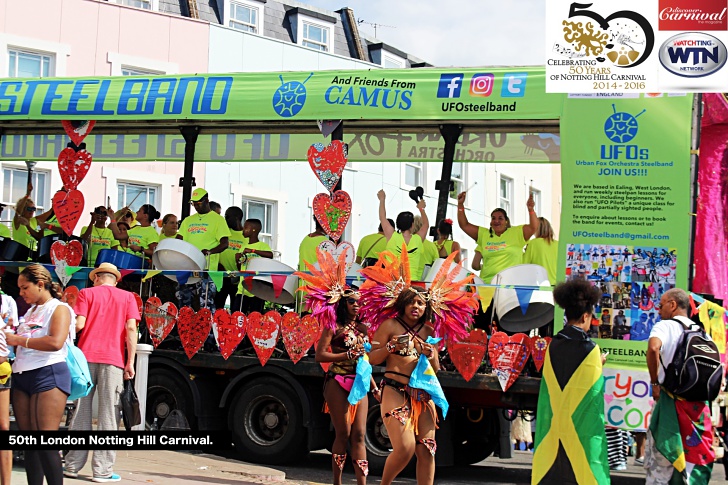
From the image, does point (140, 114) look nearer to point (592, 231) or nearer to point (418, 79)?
point (418, 79)

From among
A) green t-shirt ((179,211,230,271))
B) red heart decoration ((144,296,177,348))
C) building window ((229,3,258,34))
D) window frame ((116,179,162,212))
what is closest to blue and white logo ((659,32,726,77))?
green t-shirt ((179,211,230,271))

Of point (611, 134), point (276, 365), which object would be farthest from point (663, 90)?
point (276, 365)

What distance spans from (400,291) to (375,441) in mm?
2552

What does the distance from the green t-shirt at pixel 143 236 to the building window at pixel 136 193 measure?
1081cm

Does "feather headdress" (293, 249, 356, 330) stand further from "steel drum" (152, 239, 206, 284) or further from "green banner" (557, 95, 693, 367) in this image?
"steel drum" (152, 239, 206, 284)

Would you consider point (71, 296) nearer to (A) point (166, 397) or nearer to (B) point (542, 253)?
(A) point (166, 397)

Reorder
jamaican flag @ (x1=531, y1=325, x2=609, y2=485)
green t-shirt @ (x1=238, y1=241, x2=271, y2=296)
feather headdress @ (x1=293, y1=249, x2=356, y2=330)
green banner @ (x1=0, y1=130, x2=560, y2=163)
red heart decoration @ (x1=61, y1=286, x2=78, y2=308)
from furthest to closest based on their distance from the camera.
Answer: green banner @ (x1=0, y1=130, x2=560, y2=163), red heart decoration @ (x1=61, y1=286, x2=78, y2=308), green t-shirt @ (x1=238, y1=241, x2=271, y2=296), feather headdress @ (x1=293, y1=249, x2=356, y2=330), jamaican flag @ (x1=531, y1=325, x2=609, y2=485)

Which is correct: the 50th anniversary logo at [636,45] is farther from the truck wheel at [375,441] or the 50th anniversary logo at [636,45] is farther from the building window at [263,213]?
the building window at [263,213]

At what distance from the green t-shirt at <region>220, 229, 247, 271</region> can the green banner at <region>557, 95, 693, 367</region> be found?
3987 millimetres

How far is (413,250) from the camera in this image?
1023cm

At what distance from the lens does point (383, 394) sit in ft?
24.7

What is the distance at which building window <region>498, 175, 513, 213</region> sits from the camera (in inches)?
1209

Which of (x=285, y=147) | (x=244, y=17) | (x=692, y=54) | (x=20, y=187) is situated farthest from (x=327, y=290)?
(x=244, y=17)

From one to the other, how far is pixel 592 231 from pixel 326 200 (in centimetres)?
264
